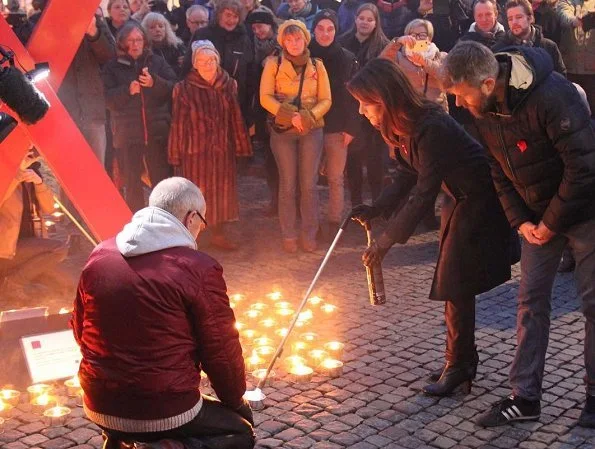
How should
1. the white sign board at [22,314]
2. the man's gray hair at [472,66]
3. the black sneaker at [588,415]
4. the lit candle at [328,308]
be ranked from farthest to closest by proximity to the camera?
the lit candle at [328,308], the white sign board at [22,314], the black sneaker at [588,415], the man's gray hair at [472,66]

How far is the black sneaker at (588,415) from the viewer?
563 cm

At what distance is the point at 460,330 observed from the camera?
20.0ft

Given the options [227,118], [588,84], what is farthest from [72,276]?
[588,84]

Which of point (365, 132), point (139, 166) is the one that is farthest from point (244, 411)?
point (365, 132)

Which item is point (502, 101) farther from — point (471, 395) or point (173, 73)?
point (173, 73)

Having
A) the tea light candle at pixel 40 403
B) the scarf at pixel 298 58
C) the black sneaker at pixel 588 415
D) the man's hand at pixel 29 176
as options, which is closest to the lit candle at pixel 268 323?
the tea light candle at pixel 40 403

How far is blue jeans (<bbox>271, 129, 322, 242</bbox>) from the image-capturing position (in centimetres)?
973

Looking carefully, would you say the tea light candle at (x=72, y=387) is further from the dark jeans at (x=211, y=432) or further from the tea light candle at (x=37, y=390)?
the dark jeans at (x=211, y=432)

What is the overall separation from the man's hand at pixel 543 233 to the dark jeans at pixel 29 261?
439 cm

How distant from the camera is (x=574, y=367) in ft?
21.6

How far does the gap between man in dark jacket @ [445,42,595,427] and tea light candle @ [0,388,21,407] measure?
282 centimetres

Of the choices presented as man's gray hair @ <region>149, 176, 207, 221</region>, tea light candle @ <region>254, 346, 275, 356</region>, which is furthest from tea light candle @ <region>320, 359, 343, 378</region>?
man's gray hair @ <region>149, 176, 207, 221</region>

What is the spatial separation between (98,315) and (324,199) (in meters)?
7.74

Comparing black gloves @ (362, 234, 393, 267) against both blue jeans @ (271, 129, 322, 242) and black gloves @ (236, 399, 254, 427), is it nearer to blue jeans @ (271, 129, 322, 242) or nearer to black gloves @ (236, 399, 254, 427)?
black gloves @ (236, 399, 254, 427)
